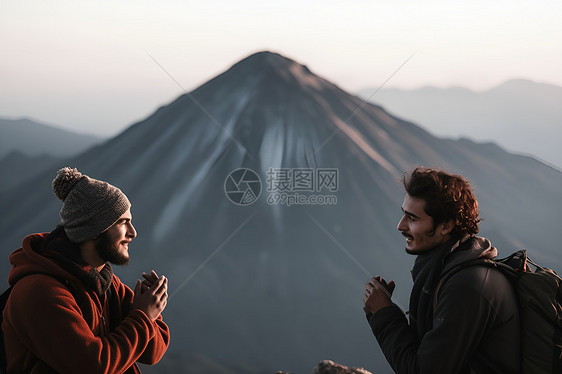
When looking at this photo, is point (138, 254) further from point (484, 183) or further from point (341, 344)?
point (484, 183)

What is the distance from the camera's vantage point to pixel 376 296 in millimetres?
1930

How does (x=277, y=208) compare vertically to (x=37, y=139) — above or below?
above

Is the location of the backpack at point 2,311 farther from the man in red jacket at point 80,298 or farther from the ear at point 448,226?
the ear at point 448,226

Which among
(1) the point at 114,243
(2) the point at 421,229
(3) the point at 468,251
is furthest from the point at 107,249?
(3) the point at 468,251

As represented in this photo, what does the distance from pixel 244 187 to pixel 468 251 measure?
27.0ft

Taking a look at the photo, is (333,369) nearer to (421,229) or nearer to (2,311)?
(421,229)

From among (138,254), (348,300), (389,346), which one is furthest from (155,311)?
(138,254)

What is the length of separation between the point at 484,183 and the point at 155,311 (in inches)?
397

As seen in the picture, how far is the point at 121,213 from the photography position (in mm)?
1895

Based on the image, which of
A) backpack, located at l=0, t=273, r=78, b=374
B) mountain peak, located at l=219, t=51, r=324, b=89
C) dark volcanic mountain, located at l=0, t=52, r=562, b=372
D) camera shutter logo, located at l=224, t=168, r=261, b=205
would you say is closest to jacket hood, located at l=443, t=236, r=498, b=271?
backpack, located at l=0, t=273, r=78, b=374

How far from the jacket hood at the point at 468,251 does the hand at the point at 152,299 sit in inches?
34.2

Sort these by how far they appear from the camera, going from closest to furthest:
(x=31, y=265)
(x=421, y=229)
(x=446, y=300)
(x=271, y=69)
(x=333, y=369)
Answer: (x=446, y=300), (x=31, y=265), (x=421, y=229), (x=333, y=369), (x=271, y=69)

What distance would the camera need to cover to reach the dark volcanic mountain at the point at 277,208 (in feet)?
27.3

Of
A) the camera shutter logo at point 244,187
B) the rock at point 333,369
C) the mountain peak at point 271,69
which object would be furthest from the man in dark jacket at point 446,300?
the mountain peak at point 271,69
